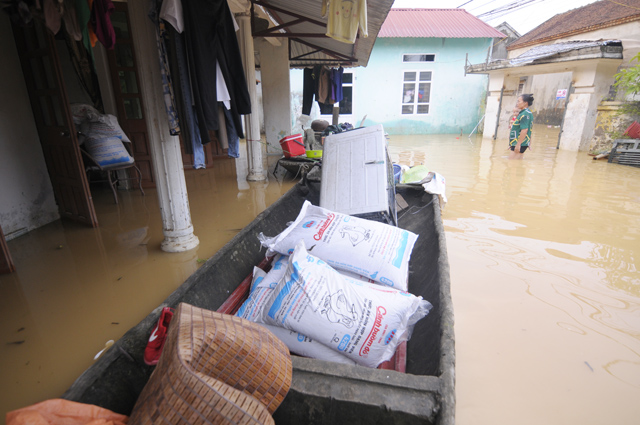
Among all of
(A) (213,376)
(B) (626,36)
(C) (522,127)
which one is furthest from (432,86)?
(A) (213,376)

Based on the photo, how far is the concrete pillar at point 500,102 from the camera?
35.2 feet

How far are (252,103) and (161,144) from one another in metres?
2.69

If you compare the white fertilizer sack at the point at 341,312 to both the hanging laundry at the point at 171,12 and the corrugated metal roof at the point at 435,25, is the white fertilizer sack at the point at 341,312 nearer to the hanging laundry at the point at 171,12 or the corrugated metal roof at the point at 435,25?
the hanging laundry at the point at 171,12

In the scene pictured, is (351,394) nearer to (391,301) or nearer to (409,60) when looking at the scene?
(391,301)

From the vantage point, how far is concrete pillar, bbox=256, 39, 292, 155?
7285 mm

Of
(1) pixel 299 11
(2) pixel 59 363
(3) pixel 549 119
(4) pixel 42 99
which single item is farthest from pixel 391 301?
(3) pixel 549 119

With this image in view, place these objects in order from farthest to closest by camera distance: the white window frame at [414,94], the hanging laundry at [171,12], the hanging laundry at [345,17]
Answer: the white window frame at [414,94] → the hanging laundry at [345,17] → the hanging laundry at [171,12]

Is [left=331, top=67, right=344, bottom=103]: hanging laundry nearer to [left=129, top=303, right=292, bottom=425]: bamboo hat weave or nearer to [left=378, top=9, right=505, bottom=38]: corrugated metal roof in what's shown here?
[left=378, top=9, right=505, bottom=38]: corrugated metal roof

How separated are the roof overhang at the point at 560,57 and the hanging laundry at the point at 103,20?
996 centimetres

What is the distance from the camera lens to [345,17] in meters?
3.55

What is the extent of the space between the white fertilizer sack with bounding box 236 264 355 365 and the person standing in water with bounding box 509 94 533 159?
6.68 metres

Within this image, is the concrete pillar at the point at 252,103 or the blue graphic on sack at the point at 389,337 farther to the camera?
the concrete pillar at the point at 252,103

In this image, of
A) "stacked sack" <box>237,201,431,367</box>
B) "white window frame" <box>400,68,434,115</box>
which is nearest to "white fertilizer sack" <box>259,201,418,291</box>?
"stacked sack" <box>237,201,431,367</box>

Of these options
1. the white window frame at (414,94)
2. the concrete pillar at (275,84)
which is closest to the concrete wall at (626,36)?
the white window frame at (414,94)
